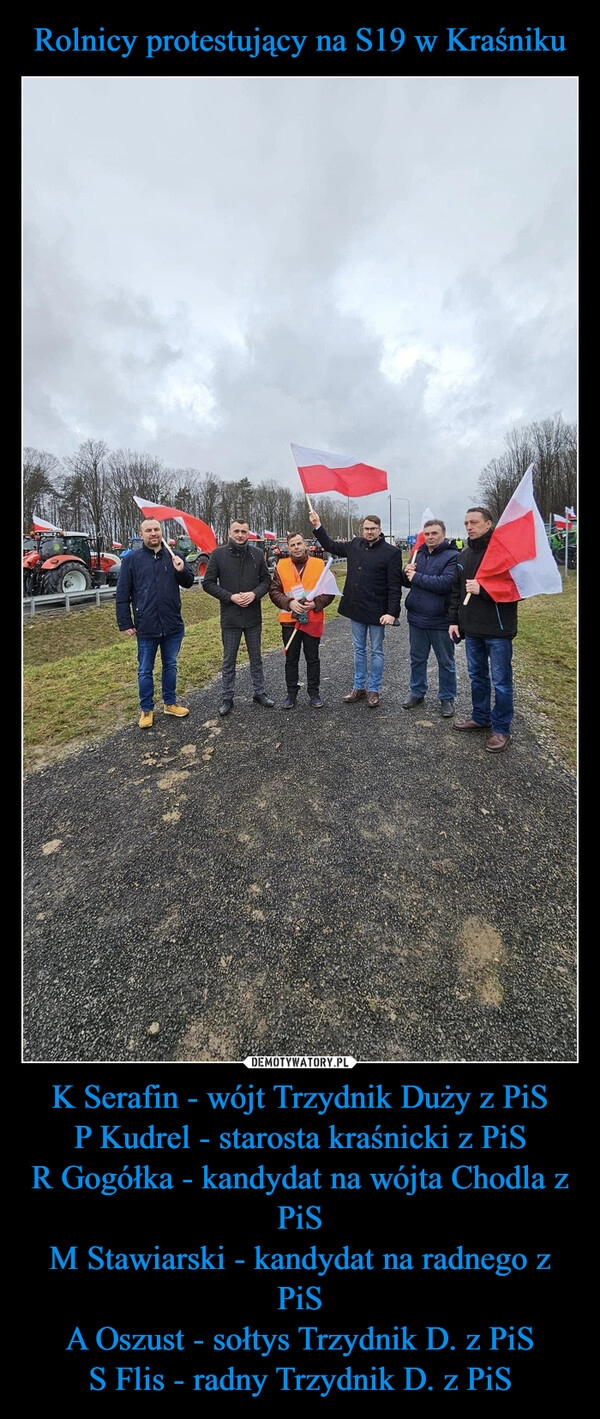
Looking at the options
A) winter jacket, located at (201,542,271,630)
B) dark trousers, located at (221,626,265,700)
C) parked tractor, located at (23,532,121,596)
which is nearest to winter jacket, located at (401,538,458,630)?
winter jacket, located at (201,542,271,630)

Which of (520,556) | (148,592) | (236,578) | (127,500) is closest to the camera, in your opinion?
(520,556)

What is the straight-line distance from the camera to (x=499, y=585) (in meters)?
Answer: 4.66

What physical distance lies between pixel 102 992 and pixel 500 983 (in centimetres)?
195

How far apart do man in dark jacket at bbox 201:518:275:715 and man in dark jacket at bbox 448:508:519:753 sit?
7.39 feet

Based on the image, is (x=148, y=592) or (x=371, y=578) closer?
(x=148, y=592)

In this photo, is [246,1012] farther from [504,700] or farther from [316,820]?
[504,700]

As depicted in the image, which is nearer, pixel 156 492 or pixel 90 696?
pixel 90 696

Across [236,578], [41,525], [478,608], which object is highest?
[41,525]

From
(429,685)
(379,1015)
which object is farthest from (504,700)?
(379,1015)

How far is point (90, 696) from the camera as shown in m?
7.02

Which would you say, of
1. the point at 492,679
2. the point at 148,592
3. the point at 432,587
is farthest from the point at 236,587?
the point at 492,679

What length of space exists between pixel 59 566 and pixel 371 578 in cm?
1456

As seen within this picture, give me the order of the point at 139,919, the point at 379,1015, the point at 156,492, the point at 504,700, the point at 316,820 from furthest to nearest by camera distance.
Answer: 1. the point at 156,492
2. the point at 504,700
3. the point at 316,820
4. the point at 139,919
5. the point at 379,1015

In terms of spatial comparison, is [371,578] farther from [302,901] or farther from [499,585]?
[302,901]
